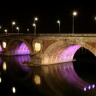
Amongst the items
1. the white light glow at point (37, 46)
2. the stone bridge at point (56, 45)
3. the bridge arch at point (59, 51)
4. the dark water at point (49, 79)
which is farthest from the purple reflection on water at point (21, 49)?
the bridge arch at point (59, 51)

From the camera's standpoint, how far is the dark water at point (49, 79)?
126ft

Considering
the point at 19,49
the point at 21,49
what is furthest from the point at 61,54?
the point at 21,49

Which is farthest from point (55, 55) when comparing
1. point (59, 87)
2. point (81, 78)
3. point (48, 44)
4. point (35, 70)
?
point (59, 87)

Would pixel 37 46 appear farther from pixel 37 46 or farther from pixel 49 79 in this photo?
pixel 49 79

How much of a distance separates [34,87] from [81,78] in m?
8.95

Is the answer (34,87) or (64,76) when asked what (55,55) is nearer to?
(64,76)

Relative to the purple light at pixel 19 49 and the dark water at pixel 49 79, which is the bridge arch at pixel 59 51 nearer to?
the dark water at pixel 49 79

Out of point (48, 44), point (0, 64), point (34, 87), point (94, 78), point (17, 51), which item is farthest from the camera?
point (17, 51)

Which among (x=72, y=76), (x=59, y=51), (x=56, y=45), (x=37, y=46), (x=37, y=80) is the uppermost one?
(x=56, y=45)

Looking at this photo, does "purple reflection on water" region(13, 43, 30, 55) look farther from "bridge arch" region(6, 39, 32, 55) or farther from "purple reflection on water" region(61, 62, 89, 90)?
"purple reflection on water" region(61, 62, 89, 90)

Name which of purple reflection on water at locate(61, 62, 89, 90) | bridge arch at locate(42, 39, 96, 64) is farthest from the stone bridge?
purple reflection on water at locate(61, 62, 89, 90)

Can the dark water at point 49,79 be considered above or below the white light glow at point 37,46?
below

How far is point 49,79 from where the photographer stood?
44.8 m

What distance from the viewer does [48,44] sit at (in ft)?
177
